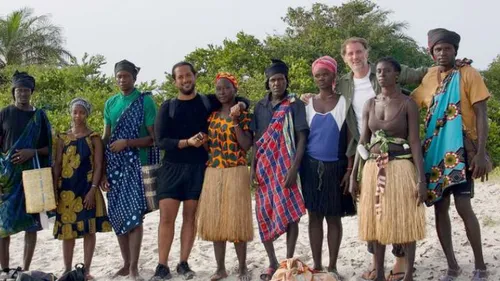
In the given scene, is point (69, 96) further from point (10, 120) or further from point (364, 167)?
point (364, 167)

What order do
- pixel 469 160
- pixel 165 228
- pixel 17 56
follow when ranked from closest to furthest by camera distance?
pixel 469 160 < pixel 165 228 < pixel 17 56

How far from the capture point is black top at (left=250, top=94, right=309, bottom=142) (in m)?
4.62

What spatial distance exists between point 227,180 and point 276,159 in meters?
0.44

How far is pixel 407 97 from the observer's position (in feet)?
13.8

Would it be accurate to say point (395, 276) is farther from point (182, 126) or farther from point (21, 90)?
point (21, 90)

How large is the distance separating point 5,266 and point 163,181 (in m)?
1.58

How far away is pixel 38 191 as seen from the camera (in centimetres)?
479

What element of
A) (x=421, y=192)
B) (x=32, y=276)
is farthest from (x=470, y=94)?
(x=32, y=276)

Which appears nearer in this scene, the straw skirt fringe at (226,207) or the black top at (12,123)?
the straw skirt fringe at (226,207)

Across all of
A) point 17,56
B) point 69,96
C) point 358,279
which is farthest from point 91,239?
point 17,56

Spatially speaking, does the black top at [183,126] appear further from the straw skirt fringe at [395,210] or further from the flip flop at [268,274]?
the straw skirt fringe at [395,210]

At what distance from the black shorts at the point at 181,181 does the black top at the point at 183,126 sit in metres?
0.05

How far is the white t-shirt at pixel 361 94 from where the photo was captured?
4.59 m

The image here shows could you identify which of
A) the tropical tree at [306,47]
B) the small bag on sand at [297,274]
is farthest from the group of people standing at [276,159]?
the tropical tree at [306,47]
